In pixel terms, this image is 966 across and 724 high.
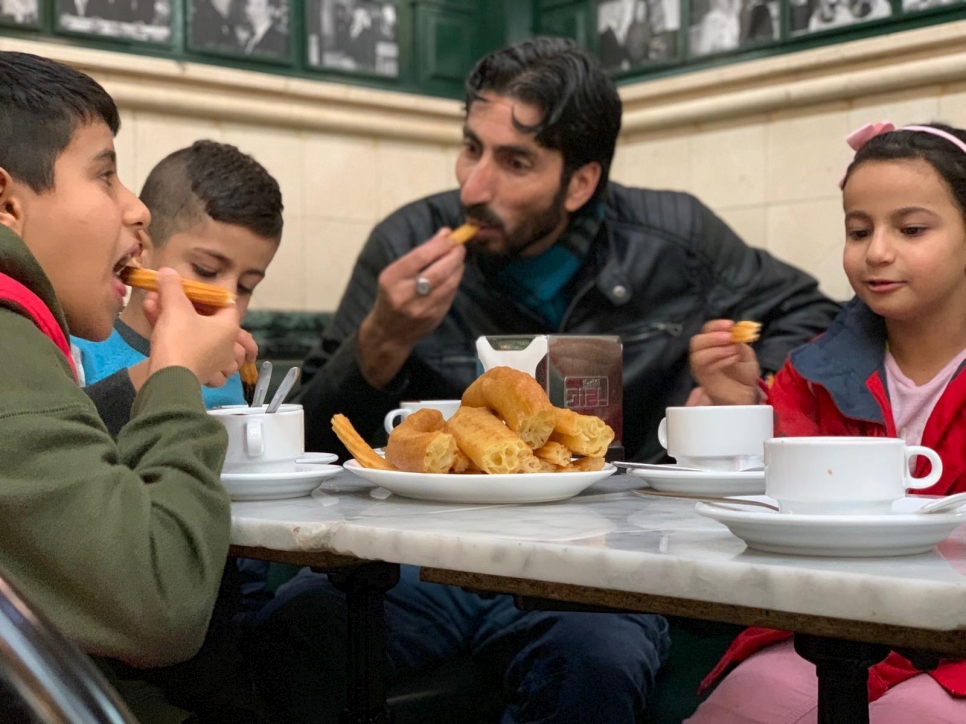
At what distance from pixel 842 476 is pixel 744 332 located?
2.52 feet

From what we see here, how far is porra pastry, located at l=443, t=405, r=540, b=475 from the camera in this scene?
114cm

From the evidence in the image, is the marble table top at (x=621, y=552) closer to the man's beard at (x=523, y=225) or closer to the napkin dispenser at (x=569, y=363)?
the napkin dispenser at (x=569, y=363)

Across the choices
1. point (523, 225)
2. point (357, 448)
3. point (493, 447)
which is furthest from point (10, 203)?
point (523, 225)

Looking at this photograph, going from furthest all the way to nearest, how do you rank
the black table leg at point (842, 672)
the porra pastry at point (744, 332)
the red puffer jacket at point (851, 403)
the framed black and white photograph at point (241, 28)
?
the framed black and white photograph at point (241, 28)
the porra pastry at point (744, 332)
the red puffer jacket at point (851, 403)
the black table leg at point (842, 672)

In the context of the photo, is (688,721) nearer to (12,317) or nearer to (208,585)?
(208,585)

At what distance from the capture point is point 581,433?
1.17 m

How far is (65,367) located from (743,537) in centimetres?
61

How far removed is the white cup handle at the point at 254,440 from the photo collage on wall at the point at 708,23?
2.24 meters

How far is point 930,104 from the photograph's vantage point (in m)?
2.69

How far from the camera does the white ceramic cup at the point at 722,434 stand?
49.9 inches

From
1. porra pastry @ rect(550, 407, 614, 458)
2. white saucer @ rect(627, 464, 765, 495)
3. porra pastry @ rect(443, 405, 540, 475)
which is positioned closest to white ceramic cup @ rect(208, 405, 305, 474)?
porra pastry @ rect(443, 405, 540, 475)

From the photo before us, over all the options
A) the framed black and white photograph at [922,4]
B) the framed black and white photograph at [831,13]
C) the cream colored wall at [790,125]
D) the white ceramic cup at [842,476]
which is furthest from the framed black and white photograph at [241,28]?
the white ceramic cup at [842,476]

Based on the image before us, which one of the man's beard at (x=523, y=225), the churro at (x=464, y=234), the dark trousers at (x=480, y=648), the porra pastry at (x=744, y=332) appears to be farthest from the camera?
the man's beard at (x=523, y=225)

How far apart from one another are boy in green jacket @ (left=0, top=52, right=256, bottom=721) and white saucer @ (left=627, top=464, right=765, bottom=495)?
51cm
